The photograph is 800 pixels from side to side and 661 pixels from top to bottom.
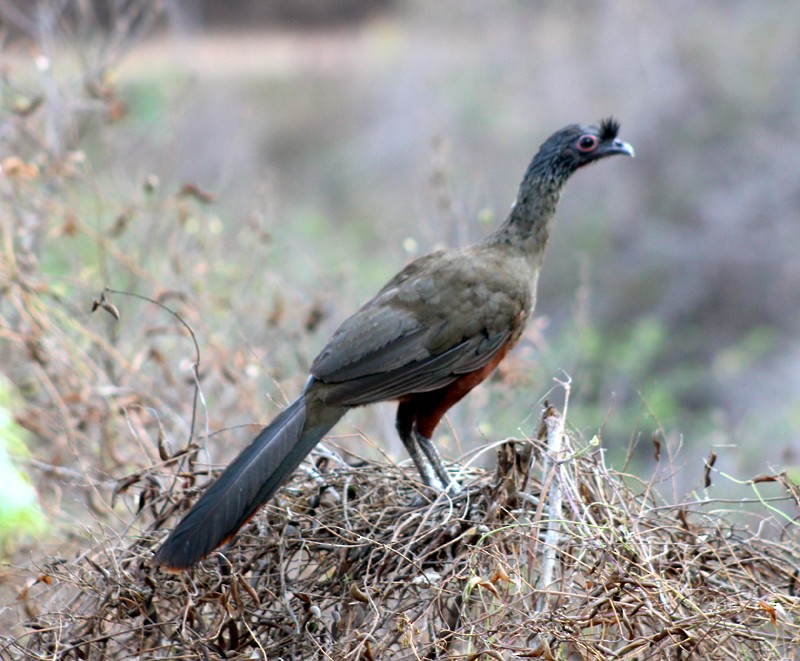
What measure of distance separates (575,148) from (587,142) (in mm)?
61

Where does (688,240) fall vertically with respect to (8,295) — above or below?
above

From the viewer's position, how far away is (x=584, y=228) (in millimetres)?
13195

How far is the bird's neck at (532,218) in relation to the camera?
448 centimetres

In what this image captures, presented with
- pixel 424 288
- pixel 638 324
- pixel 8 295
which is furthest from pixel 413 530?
pixel 638 324

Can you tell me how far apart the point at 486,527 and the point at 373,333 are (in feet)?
4.29

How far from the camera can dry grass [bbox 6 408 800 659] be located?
8.04 ft

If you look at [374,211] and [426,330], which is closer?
[426,330]

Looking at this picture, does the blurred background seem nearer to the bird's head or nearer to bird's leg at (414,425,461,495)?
bird's leg at (414,425,461,495)

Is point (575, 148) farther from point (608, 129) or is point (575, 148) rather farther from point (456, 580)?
point (456, 580)

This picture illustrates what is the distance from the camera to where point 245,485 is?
9.90 feet

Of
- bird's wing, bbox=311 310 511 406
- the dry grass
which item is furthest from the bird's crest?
the dry grass

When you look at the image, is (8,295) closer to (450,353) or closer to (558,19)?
(450,353)

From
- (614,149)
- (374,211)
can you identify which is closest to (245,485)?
(614,149)

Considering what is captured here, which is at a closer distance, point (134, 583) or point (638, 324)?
point (134, 583)
